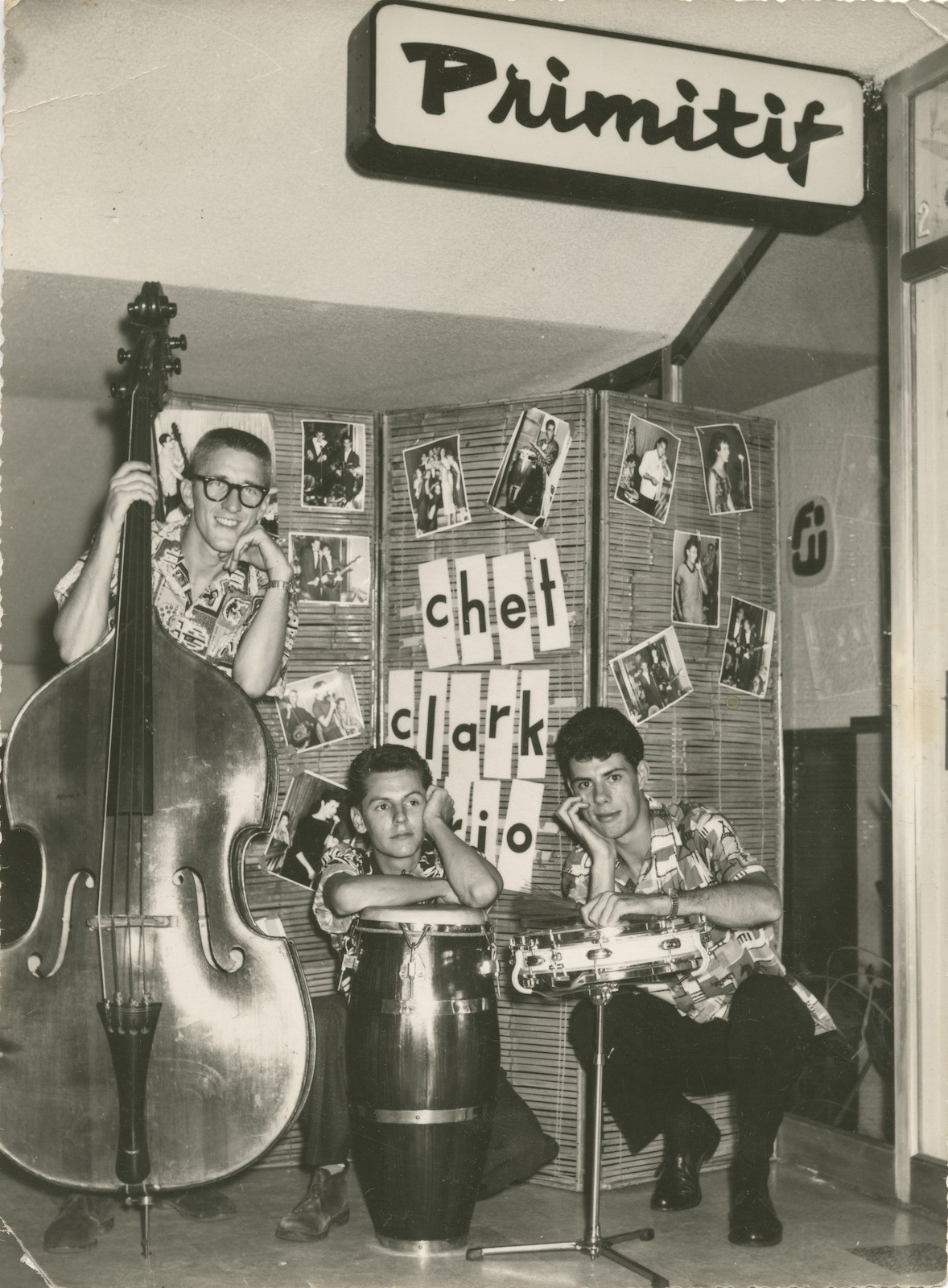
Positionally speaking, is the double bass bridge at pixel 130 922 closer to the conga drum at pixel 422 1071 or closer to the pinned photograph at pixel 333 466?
the conga drum at pixel 422 1071

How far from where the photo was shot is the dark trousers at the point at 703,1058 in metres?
2.94

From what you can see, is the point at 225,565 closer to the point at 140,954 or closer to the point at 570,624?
the point at 570,624

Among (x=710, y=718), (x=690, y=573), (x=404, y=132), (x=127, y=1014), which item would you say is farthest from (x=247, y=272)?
(x=127, y=1014)

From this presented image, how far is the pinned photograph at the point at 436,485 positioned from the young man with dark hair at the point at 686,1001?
2.70 feet

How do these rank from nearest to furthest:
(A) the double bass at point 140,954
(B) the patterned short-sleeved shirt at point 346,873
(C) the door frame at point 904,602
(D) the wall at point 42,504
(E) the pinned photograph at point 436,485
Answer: (A) the double bass at point 140,954, (B) the patterned short-sleeved shirt at point 346,873, (C) the door frame at point 904,602, (E) the pinned photograph at point 436,485, (D) the wall at point 42,504

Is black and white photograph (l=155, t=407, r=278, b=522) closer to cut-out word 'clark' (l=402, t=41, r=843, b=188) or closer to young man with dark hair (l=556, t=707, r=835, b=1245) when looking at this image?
cut-out word 'clark' (l=402, t=41, r=843, b=188)

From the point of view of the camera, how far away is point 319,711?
368 cm

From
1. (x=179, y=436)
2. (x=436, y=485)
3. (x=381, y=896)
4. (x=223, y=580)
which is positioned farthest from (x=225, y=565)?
(x=381, y=896)

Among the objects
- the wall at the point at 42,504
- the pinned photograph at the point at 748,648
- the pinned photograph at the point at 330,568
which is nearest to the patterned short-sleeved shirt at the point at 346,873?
the pinned photograph at the point at 330,568

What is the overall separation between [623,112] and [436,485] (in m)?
1.22

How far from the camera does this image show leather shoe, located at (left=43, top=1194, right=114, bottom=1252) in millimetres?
2762

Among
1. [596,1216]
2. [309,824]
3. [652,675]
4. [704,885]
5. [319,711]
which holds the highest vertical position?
[652,675]

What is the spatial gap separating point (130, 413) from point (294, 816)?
1403 mm

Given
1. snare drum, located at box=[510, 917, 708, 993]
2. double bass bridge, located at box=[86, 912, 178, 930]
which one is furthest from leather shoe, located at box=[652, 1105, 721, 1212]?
double bass bridge, located at box=[86, 912, 178, 930]
